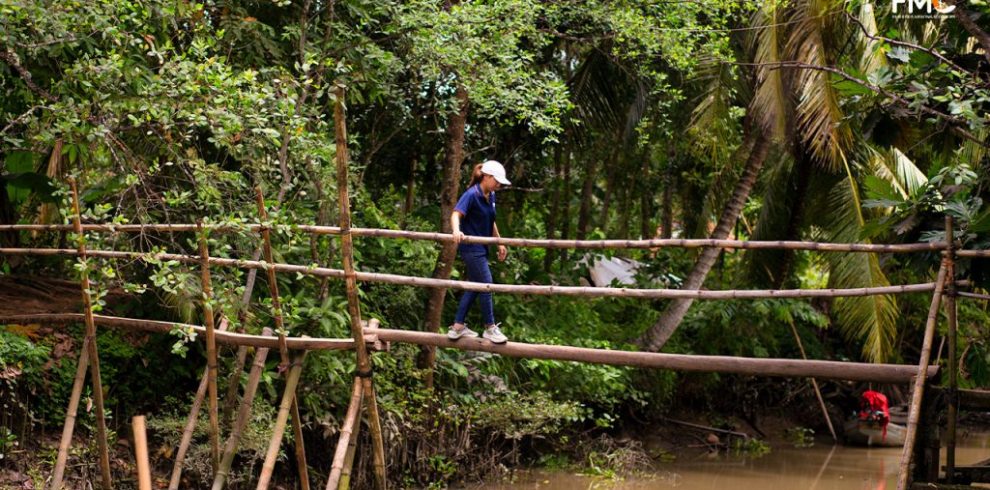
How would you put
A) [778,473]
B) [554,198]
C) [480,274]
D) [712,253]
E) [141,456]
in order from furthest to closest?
[554,198] < [712,253] < [778,473] < [480,274] < [141,456]

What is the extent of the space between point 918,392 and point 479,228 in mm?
2509

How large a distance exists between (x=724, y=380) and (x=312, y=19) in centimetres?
619

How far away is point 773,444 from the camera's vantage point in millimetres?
11141

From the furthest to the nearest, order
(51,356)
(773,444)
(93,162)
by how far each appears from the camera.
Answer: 1. (773,444)
2. (51,356)
3. (93,162)

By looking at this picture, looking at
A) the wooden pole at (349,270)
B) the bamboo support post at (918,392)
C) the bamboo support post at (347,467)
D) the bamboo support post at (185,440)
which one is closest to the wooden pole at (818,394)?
the bamboo support post at (918,392)

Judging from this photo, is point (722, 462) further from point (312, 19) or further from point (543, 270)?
point (312, 19)

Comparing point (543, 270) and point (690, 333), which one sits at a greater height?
point (543, 270)

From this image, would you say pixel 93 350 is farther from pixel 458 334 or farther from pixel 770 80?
pixel 770 80

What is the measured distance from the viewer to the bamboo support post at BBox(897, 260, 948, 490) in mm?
4805

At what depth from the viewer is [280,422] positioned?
5520mm

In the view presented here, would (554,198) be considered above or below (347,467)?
above

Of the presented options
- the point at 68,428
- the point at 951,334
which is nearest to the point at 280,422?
the point at 68,428

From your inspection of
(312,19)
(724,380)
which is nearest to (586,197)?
(724,380)

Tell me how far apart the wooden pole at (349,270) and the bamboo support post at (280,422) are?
0.40 meters
